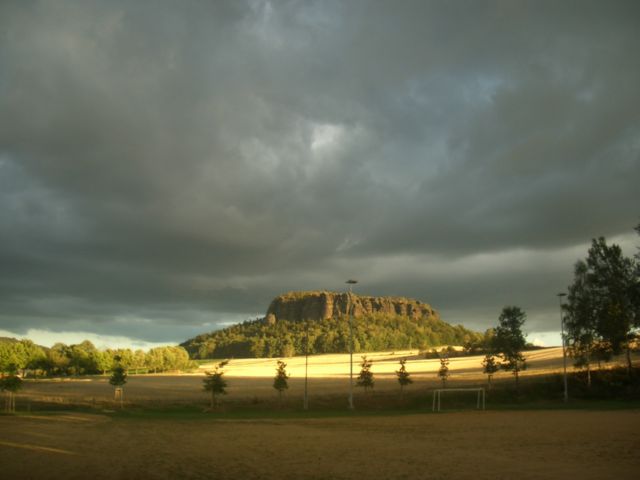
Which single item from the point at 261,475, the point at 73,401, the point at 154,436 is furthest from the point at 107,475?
the point at 73,401

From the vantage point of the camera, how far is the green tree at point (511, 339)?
6531 cm

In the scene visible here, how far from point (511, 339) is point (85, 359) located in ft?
403

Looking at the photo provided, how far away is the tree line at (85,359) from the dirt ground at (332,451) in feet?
347

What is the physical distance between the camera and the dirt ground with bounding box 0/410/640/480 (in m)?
17.3

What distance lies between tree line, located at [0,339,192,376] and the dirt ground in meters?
106

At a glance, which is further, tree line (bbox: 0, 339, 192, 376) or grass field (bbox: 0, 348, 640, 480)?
tree line (bbox: 0, 339, 192, 376)

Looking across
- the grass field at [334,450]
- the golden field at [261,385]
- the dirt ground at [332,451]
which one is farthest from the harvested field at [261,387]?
the dirt ground at [332,451]

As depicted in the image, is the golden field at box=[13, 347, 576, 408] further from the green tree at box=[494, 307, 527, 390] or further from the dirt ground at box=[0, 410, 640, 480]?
the dirt ground at box=[0, 410, 640, 480]

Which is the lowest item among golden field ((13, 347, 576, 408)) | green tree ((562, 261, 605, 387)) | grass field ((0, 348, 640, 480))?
golden field ((13, 347, 576, 408))

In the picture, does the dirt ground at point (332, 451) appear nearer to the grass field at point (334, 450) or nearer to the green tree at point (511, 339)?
the grass field at point (334, 450)

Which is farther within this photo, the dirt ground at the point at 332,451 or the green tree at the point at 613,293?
the green tree at the point at 613,293

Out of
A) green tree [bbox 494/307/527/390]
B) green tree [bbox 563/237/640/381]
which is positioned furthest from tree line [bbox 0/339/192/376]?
green tree [bbox 563/237/640/381]

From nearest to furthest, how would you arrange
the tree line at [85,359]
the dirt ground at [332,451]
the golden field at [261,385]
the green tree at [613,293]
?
the dirt ground at [332,451] < the green tree at [613,293] < the golden field at [261,385] < the tree line at [85,359]

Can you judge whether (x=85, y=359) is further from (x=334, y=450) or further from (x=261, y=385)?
(x=334, y=450)
